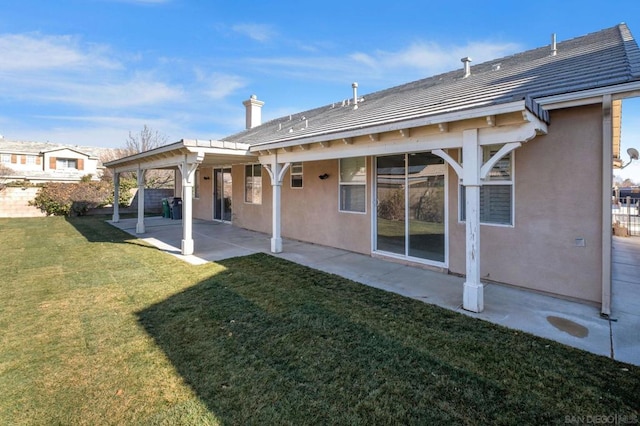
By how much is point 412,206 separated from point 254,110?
1300 cm

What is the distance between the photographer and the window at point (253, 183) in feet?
37.7

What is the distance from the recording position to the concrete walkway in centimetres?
363

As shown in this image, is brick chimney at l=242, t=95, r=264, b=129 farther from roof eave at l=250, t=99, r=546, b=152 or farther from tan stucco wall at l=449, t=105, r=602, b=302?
tan stucco wall at l=449, t=105, r=602, b=302

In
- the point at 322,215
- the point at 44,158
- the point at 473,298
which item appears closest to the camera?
the point at 473,298

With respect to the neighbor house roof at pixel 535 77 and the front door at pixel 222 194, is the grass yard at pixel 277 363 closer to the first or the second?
the neighbor house roof at pixel 535 77

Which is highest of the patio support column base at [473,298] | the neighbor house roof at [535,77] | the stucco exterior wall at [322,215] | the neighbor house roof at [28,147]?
the neighbor house roof at [28,147]

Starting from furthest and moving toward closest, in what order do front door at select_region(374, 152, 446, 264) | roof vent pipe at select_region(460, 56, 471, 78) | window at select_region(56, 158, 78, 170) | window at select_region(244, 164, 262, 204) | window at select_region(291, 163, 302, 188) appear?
window at select_region(56, 158, 78, 170) < window at select_region(244, 164, 262, 204) < window at select_region(291, 163, 302, 188) < roof vent pipe at select_region(460, 56, 471, 78) < front door at select_region(374, 152, 446, 264)

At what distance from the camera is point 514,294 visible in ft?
16.3

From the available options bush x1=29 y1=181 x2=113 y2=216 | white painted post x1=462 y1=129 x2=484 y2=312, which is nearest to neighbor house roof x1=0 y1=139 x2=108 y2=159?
bush x1=29 y1=181 x2=113 y2=216

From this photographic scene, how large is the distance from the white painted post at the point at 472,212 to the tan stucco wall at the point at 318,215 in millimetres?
3335

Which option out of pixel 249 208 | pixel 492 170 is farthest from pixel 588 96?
pixel 249 208

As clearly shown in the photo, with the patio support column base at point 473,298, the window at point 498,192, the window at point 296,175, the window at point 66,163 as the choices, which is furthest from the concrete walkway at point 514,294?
the window at point 66,163

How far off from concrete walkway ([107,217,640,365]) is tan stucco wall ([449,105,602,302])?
0.35 metres

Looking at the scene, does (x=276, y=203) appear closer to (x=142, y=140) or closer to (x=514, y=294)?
(x=514, y=294)
